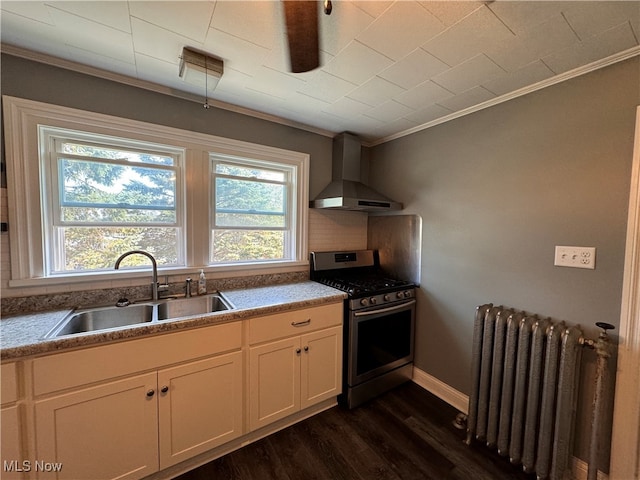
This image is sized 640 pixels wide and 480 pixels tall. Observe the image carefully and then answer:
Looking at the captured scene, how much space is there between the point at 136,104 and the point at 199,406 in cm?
203

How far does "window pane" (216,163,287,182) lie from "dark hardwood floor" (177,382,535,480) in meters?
2.06

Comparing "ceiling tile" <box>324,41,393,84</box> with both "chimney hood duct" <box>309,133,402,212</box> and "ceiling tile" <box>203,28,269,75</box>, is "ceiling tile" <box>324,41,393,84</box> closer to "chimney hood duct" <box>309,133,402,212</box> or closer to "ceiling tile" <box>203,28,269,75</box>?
"ceiling tile" <box>203,28,269,75</box>

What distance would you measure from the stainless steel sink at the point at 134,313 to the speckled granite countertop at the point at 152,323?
6 cm

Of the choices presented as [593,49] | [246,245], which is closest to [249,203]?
[246,245]

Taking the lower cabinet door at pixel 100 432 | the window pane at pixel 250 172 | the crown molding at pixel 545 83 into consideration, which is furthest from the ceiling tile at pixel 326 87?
the lower cabinet door at pixel 100 432

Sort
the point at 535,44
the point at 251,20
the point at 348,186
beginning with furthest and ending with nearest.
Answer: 1. the point at 348,186
2. the point at 535,44
3. the point at 251,20

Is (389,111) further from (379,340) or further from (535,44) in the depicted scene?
(379,340)

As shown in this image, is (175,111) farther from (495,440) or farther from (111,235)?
(495,440)

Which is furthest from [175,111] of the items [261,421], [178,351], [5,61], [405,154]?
[261,421]

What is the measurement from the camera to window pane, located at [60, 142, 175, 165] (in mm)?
1685

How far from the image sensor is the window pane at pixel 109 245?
5.61ft

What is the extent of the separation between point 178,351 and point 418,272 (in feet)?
6.64

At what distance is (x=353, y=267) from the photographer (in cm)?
279

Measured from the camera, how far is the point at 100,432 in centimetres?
127
